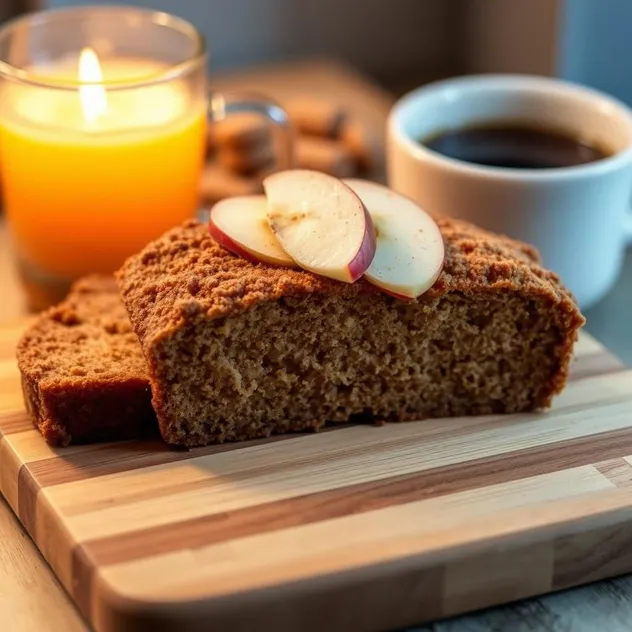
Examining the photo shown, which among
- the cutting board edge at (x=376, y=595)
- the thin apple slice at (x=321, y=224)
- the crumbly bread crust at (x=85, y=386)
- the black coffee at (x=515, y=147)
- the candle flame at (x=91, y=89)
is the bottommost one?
the cutting board edge at (x=376, y=595)

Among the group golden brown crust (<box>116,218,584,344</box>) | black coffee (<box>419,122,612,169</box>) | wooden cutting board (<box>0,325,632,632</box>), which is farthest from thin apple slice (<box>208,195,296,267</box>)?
black coffee (<box>419,122,612,169</box>)

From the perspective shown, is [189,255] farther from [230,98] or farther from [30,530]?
[230,98]

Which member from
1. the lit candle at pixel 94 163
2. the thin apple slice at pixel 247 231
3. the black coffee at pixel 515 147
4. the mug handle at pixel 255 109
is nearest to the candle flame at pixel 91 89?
the lit candle at pixel 94 163

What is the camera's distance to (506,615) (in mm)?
1248

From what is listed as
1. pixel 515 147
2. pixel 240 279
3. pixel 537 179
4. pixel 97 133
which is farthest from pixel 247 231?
pixel 515 147

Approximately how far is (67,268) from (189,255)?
1.36 feet

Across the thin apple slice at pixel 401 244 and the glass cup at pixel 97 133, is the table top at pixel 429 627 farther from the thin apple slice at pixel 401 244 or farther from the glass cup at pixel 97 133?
the glass cup at pixel 97 133

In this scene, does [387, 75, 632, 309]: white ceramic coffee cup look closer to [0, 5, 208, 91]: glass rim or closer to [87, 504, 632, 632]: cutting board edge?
[0, 5, 208, 91]: glass rim

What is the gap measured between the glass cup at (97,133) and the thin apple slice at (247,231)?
285 mm

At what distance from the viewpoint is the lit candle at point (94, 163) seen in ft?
5.43

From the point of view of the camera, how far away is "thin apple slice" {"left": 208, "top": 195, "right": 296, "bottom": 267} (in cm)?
137

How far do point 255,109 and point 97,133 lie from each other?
12.3 inches

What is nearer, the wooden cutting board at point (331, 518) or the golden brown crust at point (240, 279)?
the wooden cutting board at point (331, 518)

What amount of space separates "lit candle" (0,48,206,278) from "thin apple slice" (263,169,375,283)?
0.29 metres
